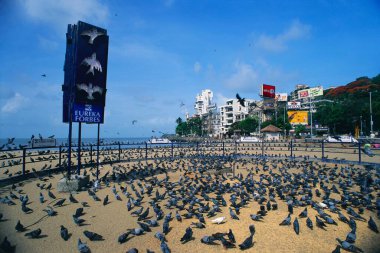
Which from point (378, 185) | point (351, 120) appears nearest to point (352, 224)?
point (378, 185)

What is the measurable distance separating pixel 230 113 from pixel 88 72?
110 metres

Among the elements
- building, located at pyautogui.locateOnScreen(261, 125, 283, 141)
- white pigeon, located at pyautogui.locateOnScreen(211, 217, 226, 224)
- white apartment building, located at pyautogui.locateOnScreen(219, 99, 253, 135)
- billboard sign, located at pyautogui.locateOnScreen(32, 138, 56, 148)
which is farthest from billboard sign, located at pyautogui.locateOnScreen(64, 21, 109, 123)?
white apartment building, located at pyautogui.locateOnScreen(219, 99, 253, 135)

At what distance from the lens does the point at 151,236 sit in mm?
4934

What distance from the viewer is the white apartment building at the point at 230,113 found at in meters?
114

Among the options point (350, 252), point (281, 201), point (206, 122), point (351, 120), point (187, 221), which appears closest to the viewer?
point (350, 252)

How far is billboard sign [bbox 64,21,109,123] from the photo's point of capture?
924 cm

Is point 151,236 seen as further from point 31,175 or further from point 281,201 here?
point 31,175

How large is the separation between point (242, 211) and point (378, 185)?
610 cm

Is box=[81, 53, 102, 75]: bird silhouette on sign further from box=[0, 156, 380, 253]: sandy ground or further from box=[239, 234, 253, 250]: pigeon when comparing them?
box=[239, 234, 253, 250]: pigeon

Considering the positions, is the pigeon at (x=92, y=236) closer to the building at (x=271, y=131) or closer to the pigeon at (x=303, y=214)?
the pigeon at (x=303, y=214)

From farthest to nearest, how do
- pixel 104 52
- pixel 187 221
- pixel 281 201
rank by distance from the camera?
pixel 104 52, pixel 281 201, pixel 187 221

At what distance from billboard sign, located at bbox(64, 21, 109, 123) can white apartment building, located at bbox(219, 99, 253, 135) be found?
106 meters

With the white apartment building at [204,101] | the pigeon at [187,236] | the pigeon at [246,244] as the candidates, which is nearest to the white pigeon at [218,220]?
the pigeon at [187,236]

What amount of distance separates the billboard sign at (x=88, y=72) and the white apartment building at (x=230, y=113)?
347ft
